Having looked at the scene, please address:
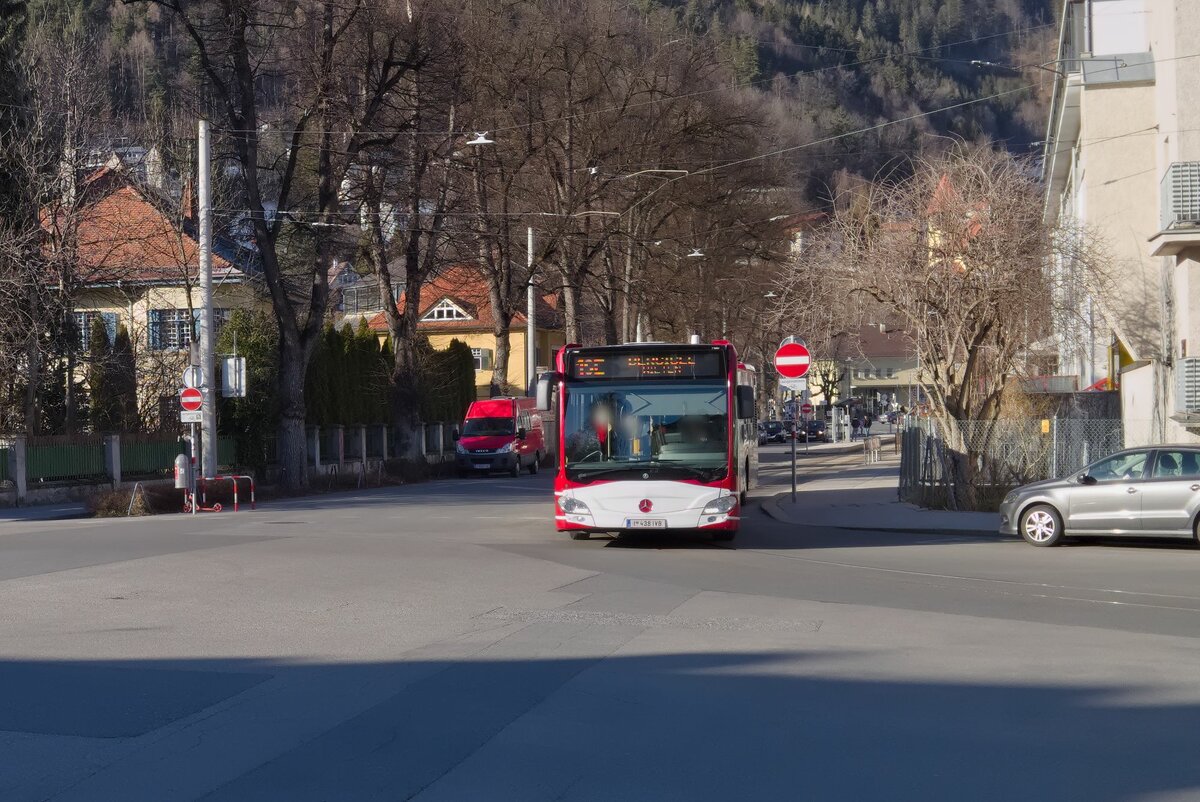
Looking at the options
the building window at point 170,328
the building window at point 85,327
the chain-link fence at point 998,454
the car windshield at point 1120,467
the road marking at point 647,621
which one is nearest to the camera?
the road marking at point 647,621

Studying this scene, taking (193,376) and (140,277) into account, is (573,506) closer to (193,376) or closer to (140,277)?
(193,376)

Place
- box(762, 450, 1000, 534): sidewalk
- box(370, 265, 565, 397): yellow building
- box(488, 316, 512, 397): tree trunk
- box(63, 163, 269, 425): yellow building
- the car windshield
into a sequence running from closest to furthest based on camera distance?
the car windshield < box(762, 450, 1000, 534): sidewalk < box(63, 163, 269, 425): yellow building < box(488, 316, 512, 397): tree trunk < box(370, 265, 565, 397): yellow building

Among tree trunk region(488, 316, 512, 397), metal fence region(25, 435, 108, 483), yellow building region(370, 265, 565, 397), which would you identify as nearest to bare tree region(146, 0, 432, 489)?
metal fence region(25, 435, 108, 483)

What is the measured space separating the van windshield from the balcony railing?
25752mm

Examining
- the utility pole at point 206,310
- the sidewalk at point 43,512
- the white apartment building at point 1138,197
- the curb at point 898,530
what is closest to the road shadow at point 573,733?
the curb at point 898,530

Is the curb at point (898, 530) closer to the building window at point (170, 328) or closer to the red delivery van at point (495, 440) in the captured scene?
the red delivery van at point (495, 440)

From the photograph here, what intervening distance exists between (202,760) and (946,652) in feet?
19.6

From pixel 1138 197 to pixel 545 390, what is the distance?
75.6ft

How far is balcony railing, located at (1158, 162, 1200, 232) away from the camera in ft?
85.6

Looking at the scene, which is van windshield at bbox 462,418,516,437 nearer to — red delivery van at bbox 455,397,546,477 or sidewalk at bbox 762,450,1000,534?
red delivery van at bbox 455,397,546,477

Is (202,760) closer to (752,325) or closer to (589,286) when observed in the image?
(589,286)

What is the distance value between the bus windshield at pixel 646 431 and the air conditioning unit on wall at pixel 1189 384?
11.7 meters

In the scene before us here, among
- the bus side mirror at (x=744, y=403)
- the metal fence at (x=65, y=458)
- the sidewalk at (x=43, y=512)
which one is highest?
the bus side mirror at (x=744, y=403)

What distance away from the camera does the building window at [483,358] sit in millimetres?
78312
